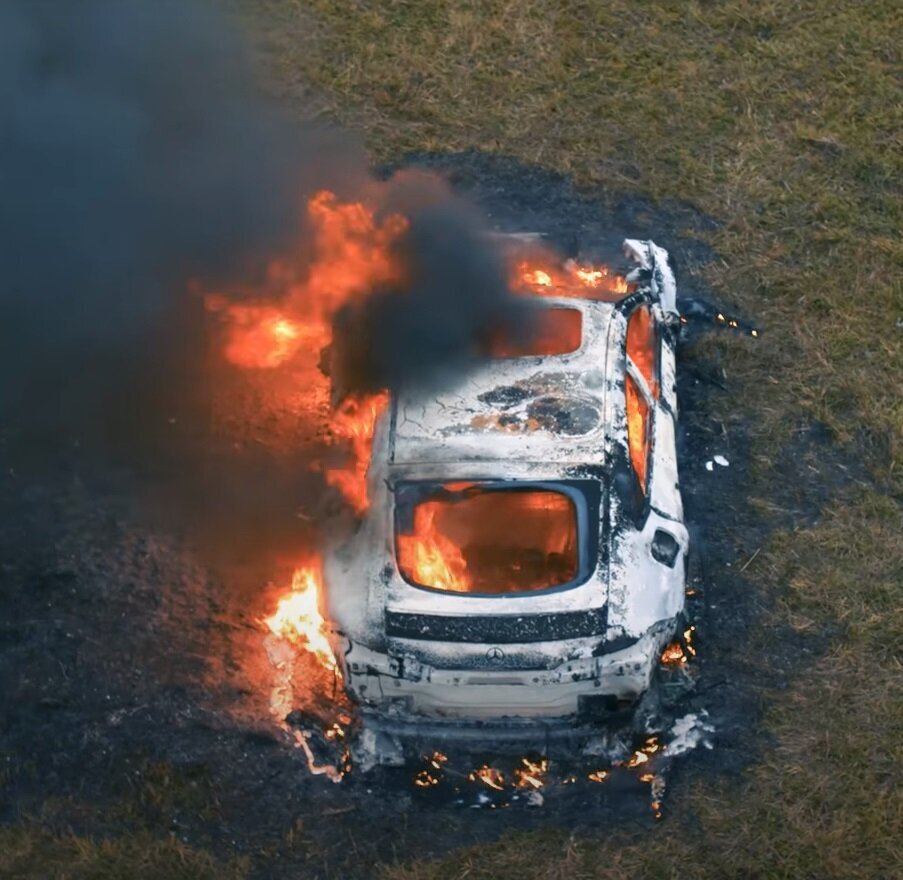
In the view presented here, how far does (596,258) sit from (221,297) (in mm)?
2843

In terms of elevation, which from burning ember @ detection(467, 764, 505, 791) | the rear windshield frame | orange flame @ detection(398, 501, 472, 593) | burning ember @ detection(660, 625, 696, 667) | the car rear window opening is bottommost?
burning ember @ detection(467, 764, 505, 791)

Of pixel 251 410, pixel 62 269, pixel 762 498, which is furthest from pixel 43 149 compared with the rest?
pixel 762 498

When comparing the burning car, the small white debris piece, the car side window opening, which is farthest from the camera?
the car side window opening

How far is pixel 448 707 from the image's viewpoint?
6344 mm

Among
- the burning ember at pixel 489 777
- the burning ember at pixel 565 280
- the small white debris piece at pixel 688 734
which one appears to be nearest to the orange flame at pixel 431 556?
the burning ember at pixel 489 777

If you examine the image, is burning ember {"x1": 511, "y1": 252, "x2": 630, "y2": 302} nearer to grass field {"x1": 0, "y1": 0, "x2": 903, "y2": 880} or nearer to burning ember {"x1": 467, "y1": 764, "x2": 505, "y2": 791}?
grass field {"x1": 0, "y1": 0, "x2": 903, "y2": 880}

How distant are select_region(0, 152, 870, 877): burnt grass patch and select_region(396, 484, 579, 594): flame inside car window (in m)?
1.11

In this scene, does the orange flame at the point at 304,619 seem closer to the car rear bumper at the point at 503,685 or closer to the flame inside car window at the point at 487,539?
the car rear bumper at the point at 503,685

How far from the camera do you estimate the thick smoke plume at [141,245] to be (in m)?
7.95

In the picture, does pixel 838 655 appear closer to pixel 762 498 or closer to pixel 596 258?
pixel 762 498

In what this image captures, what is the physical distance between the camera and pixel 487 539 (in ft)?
21.8

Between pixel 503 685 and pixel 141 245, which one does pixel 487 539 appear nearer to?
pixel 503 685

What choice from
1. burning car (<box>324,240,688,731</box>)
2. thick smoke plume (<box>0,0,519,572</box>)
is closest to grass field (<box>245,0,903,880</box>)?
burning car (<box>324,240,688,731</box>)

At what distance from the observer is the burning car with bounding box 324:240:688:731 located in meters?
6.08
